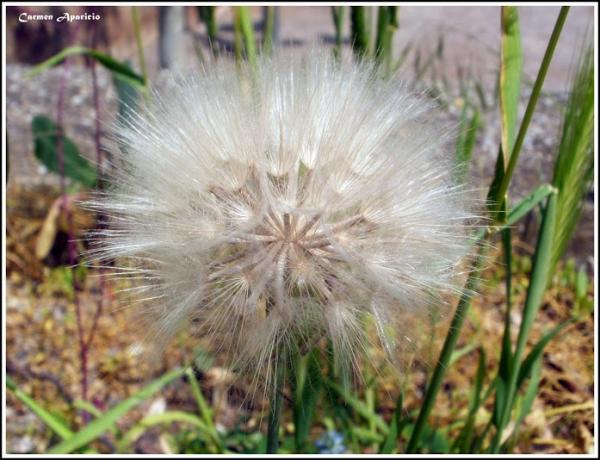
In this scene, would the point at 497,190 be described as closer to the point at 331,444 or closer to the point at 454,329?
the point at 454,329

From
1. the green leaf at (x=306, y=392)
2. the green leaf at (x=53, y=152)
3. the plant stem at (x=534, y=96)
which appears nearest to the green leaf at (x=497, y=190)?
the plant stem at (x=534, y=96)

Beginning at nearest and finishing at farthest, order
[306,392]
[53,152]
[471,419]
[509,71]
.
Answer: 1. [509,71]
2. [306,392]
3. [471,419]
4. [53,152]

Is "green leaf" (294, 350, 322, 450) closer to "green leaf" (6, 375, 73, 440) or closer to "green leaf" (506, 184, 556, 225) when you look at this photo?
"green leaf" (506, 184, 556, 225)

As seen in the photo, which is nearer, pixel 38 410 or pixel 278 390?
pixel 278 390

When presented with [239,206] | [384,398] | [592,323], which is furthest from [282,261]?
[592,323]

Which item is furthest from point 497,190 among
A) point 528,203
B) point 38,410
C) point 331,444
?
point 38,410
